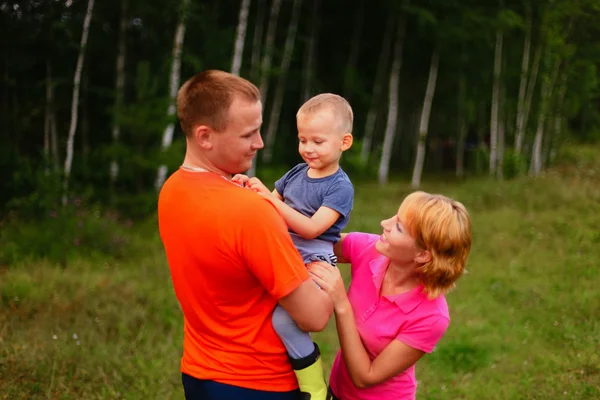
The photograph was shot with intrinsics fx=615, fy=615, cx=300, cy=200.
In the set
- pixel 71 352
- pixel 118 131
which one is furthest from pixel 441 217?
pixel 118 131

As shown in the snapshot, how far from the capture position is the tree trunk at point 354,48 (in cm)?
2653

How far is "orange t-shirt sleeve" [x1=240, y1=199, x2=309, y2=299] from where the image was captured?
83.4 inches

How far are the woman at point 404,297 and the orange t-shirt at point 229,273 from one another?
0.31 metres

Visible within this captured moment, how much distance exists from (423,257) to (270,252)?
0.74 metres

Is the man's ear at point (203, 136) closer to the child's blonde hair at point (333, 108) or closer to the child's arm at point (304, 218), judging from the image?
the child's arm at point (304, 218)

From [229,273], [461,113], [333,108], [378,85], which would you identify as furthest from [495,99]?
[229,273]

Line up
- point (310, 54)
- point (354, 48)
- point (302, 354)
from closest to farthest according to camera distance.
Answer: point (302, 354) → point (310, 54) → point (354, 48)

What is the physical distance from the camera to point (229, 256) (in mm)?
2168

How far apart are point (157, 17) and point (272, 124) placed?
886 centimetres

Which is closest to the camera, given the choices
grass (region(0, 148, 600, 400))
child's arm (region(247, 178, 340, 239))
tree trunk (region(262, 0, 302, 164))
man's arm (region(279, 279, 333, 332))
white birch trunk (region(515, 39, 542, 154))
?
man's arm (region(279, 279, 333, 332))

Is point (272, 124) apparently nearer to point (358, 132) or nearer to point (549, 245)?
point (358, 132)

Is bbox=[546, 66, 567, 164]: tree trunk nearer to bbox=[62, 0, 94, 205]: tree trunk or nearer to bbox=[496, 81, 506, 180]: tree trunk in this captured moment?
bbox=[496, 81, 506, 180]: tree trunk

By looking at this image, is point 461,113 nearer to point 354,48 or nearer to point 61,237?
→ point 354,48

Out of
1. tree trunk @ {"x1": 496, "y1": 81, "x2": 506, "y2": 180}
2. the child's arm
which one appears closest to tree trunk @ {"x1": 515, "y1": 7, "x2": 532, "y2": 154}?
tree trunk @ {"x1": 496, "y1": 81, "x2": 506, "y2": 180}
